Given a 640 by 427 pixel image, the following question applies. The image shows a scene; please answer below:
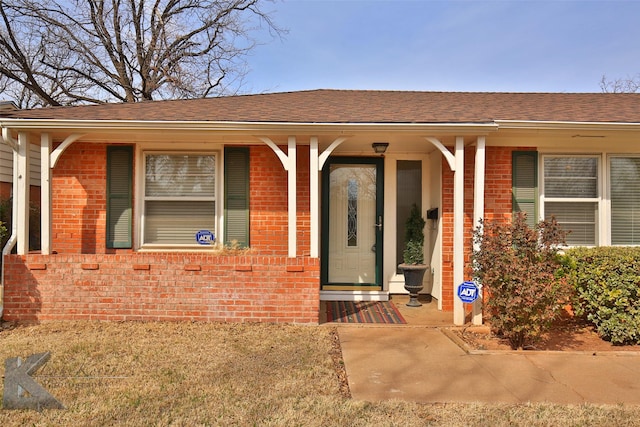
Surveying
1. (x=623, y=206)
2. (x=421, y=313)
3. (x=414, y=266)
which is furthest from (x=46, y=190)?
(x=623, y=206)

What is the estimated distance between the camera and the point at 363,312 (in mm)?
6445

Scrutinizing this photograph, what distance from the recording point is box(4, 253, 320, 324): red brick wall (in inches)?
223

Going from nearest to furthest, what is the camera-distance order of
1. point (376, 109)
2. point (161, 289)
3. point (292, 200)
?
point (161, 289), point (292, 200), point (376, 109)

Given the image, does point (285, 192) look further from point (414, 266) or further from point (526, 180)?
point (526, 180)

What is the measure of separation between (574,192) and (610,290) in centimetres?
205

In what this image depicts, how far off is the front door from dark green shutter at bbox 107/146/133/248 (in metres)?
2.97

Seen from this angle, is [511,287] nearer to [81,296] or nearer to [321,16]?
[81,296]

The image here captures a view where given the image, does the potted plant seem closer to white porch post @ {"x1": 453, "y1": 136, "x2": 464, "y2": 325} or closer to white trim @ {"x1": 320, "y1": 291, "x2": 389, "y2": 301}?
white trim @ {"x1": 320, "y1": 291, "x2": 389, "y2": 301}

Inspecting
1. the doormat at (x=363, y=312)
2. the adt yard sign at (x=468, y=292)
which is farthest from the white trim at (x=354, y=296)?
the adt yard sign at (x=468, y=292)

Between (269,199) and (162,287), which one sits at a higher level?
(269,199)

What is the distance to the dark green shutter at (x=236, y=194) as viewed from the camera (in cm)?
661

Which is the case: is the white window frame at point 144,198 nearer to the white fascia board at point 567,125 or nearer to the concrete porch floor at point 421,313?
the concrete porch floor at point 421,313

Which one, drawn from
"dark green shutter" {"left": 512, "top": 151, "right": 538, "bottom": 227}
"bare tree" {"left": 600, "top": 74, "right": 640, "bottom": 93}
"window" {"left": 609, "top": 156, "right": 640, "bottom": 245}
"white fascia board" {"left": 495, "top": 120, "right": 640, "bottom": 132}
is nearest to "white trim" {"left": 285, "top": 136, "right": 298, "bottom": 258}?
"white fascia board" {"left": 495, "top": 120, "right": 640, "bottom": 132}

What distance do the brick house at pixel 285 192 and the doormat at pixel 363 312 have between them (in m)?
0.27
